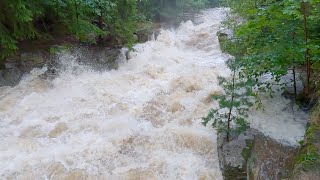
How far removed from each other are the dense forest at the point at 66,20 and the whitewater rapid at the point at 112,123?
984 millimetres

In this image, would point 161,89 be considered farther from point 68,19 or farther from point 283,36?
Answer: point 283,36

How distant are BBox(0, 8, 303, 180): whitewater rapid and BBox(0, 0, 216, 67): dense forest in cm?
98

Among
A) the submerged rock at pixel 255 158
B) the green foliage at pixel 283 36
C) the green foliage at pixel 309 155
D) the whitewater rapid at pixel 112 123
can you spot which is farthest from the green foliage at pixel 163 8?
the green foliage at pixel 309 155

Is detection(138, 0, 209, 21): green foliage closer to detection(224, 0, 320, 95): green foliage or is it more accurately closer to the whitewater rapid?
the whitewater rapid

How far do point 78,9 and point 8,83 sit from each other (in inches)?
115

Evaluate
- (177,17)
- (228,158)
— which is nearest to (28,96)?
(228,158)

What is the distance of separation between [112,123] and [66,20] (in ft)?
13.5

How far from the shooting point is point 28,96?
25.5ft

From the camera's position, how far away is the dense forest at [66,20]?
768cm

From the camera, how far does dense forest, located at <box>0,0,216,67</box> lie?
7676 millimetres

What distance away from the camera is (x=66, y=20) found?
9305 millimetres

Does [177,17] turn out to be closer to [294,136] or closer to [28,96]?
[28,96]

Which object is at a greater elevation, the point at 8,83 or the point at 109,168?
the point at 8,83

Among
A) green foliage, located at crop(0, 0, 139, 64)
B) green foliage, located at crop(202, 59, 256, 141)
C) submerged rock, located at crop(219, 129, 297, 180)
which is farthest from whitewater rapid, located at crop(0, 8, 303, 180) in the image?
green foliage, located at crop(0, 0, 139, 64)
